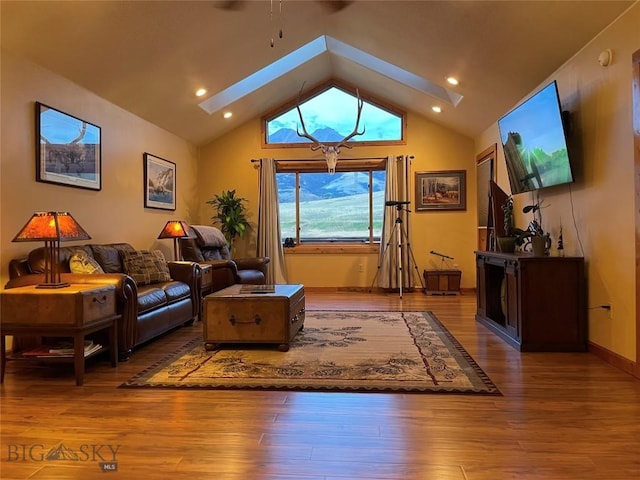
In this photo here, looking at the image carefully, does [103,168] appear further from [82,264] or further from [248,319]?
[248,319]

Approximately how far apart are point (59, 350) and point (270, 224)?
183 inches

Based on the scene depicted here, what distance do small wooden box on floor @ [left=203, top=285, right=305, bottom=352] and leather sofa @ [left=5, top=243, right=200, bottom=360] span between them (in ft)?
1.70

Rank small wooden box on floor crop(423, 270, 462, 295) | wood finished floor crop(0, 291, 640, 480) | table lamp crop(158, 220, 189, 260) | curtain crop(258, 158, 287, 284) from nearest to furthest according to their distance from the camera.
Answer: wood finished floor crop(0, 291, 640, 480) < table lamp crop(158, 220, 189, 260) < small wooden box on floor crop(423, 270, 462, 295) < curtain crop(258, 158, 287, 284)

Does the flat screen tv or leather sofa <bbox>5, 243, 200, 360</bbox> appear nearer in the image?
leather sofa <bbox>5, 243, 200, 360</bbox>

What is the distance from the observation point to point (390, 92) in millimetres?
A: 6883

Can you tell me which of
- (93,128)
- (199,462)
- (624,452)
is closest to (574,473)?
(624,452)

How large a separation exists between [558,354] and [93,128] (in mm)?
4838

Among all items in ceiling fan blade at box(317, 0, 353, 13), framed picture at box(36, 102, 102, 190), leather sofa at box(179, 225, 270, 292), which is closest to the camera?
framed picture at box(36, 102, 102, 190)

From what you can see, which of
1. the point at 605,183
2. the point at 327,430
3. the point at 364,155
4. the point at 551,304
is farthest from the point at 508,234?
the point at 364,155

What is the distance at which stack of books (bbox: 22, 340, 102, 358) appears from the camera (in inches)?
115

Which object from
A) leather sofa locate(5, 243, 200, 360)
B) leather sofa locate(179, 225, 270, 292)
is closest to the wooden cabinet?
leather sofa locate(5, 243, 200, 360)

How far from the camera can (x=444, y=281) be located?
6977mm

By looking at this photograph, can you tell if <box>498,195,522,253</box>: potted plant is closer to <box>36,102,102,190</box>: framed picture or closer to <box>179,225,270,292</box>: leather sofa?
<box>179,225,270,292</box>: leather sofa

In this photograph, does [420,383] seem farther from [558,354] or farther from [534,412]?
[558,354]
